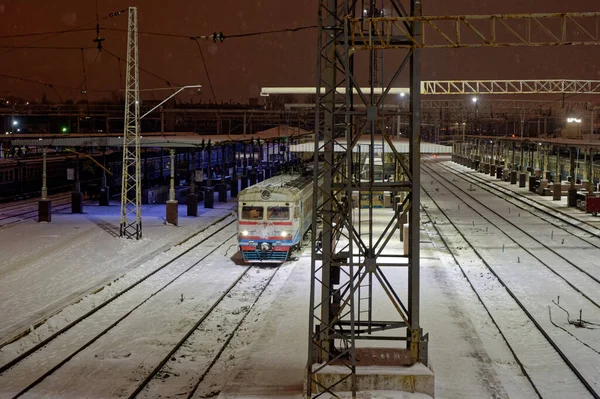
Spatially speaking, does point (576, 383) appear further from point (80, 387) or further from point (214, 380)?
point (80, 387)

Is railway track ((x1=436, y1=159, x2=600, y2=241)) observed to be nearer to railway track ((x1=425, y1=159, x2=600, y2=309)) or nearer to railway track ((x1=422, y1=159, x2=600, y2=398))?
railway track ((x1=425, y1=159, x2=600, y2=309))

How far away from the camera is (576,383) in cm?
1276

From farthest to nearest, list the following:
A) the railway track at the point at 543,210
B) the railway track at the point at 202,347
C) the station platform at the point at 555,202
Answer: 1. the station platform at the point at 555,202
2. the railway track at the point at 543,210
3. the railway track at the point at 202,347

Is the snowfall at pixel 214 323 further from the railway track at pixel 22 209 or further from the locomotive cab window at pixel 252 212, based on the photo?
the railway track at pixel 22 209

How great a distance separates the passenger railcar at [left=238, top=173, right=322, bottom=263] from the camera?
2372 cm

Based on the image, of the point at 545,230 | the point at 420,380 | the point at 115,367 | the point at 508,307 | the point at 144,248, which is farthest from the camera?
the point at 545,230

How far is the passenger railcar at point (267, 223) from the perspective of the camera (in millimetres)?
23719

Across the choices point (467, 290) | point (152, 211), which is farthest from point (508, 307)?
point (152, 211)

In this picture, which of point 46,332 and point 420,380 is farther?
point 46,332

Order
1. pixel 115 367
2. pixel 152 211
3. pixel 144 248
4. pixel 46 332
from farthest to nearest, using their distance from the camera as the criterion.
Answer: pixel 152 211 → pixel 144 248 → pixel 46 332 → pixel 115 367

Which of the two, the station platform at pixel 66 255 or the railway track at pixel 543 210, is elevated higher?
the railway track at pixel 543 210

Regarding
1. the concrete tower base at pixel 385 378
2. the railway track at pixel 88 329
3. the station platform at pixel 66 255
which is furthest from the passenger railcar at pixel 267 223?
the concrete tower base at pixel 385 378

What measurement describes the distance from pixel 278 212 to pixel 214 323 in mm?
7526

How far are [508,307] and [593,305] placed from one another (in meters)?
2.24
